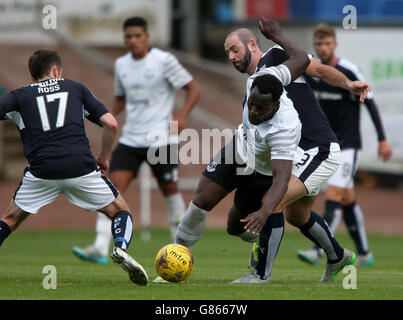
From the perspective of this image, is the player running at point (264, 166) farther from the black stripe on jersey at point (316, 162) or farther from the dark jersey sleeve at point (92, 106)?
the dark jersey sleeve at point (92, 106)

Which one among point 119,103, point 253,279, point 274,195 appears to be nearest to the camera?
point 274,195

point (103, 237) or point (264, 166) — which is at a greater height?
point (264, 166)

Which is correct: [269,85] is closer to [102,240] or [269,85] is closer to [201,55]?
[102,240]

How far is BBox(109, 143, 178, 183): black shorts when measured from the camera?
11508 millimetres

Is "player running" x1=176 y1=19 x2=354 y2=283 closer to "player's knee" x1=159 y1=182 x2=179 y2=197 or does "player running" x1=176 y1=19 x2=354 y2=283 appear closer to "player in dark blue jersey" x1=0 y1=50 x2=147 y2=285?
"player in dark blue jersey" x1=0 y1=50 x2=147 y2=285

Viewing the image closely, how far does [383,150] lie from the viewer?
1150cm

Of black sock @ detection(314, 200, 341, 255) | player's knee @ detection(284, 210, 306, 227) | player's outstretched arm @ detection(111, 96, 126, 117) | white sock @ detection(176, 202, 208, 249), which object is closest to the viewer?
player's knee @ detection(284, 210, 306, 227)

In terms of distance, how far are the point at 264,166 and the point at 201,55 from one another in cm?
2330

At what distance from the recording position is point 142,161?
11.7m

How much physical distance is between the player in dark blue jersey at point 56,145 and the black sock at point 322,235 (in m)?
1.64

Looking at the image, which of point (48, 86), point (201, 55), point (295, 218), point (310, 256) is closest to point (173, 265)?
point (295, 218)

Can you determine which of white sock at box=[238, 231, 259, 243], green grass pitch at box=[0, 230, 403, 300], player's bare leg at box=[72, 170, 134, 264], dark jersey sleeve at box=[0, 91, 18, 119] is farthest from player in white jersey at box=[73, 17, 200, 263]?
dark jersey sleeve at box=[0, 91, 18, 119]

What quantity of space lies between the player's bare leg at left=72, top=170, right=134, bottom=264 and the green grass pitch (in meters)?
0.16
